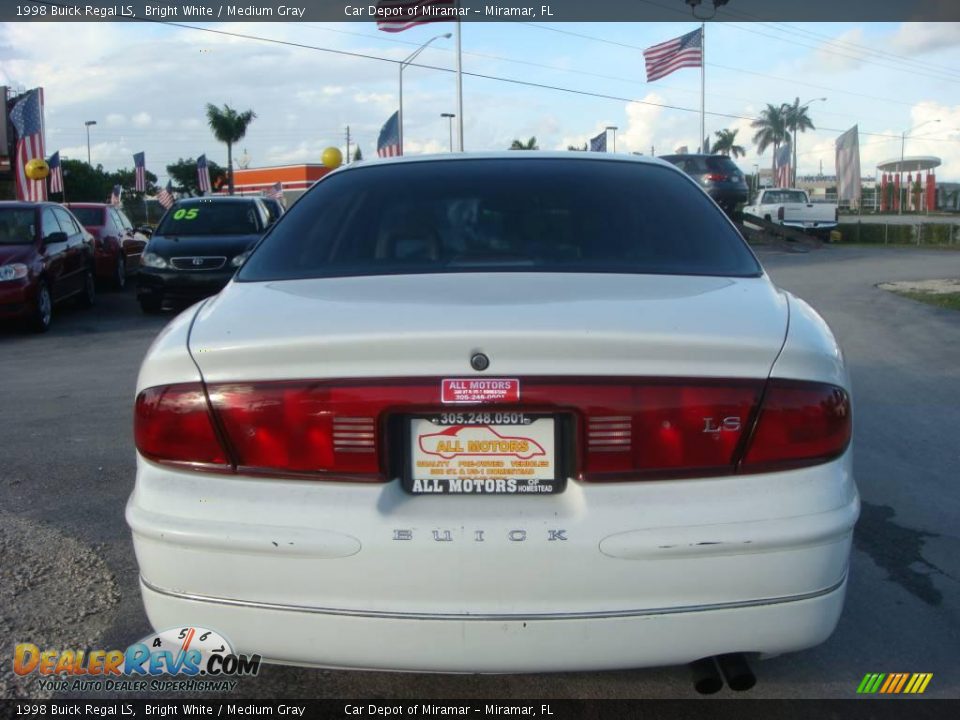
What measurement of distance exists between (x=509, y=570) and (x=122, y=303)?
14.0 meters

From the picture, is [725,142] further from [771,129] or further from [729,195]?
[729,195]

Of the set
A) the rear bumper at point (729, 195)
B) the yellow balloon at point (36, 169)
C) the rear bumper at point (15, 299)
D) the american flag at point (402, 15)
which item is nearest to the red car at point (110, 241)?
the yellow balloon at point (36, 169)

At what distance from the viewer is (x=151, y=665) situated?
2.85 meters

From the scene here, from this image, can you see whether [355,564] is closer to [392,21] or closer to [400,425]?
[400,425]

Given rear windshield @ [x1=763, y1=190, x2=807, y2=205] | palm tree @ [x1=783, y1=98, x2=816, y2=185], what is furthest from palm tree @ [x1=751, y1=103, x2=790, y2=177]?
rear windshield @ [x1=763, y1=190, x2=807, y2=205]

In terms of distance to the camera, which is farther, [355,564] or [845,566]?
[845,566]

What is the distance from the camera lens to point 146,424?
2.51 metres

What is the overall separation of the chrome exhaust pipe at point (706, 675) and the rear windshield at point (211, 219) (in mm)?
12194

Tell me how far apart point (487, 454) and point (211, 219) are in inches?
497

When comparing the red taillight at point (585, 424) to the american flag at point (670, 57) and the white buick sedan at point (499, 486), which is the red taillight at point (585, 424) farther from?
the american flag at point (670, 57)

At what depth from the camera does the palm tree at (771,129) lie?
92.6 metres

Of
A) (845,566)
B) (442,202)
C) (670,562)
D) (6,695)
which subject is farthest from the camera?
(442,202)

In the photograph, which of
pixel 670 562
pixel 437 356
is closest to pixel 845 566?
pixel 670 562

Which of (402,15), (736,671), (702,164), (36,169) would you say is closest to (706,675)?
(736,671)
